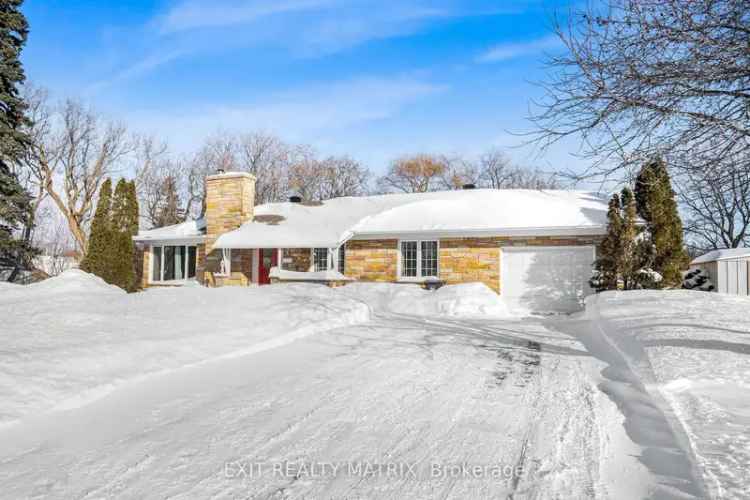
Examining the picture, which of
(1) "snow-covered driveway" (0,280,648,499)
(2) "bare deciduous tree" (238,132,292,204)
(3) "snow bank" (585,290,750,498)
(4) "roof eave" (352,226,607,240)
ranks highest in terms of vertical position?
(2) "bare deciduous tree" (238,132,292,204)

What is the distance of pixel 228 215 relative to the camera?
18109mm

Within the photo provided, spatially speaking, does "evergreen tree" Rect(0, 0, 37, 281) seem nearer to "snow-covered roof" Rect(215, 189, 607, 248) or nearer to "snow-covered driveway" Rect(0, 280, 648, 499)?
"snow-covered roof" Rect(215, 189, 607, 248)

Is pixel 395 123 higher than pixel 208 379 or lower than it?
higher

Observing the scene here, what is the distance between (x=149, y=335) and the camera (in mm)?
5840

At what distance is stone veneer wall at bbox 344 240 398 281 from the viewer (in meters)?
16.2

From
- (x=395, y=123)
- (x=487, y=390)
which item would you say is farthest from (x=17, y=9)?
(x=487, y=390)

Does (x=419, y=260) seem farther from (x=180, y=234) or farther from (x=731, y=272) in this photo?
(x=731, y=272)

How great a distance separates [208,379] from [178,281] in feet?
50.6

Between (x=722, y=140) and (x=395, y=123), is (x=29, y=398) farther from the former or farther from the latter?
(x=395, y=123)

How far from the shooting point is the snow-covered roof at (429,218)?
14.9m

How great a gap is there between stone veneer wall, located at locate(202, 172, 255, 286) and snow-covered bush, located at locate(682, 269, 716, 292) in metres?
15.8

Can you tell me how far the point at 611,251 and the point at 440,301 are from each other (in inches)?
191

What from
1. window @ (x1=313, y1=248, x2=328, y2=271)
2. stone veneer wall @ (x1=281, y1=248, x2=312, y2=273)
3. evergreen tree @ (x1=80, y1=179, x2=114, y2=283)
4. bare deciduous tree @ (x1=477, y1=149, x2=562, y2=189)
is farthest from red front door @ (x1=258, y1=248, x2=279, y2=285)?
bare deciduous tree @ (x1=477, y1=149, x2=562, y2=189)

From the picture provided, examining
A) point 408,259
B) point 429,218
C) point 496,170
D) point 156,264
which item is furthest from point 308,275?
point 496,170
